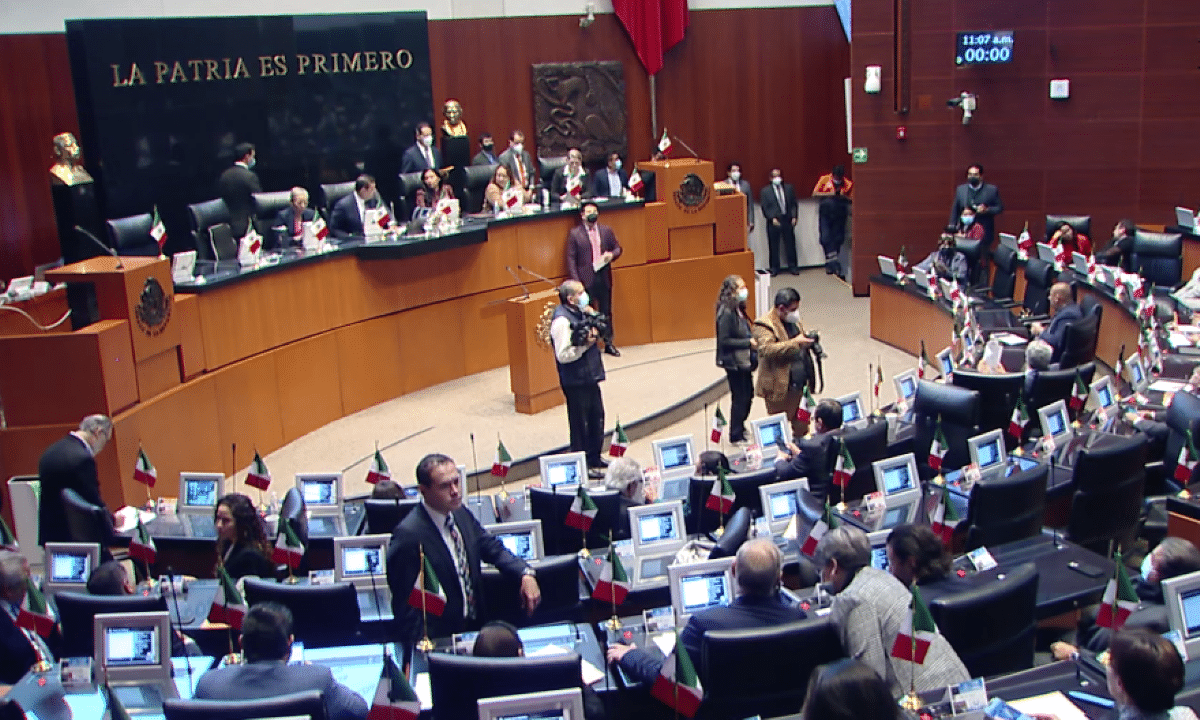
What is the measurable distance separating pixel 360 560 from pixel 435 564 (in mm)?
796

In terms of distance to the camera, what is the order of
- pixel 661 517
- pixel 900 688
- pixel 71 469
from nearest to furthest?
pixel 900 688 → pixel 661 517 → pixel 71 469

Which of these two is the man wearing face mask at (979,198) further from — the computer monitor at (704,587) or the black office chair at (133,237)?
the computer monitor at (704,587)

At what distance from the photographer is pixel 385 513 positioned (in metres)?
6.32

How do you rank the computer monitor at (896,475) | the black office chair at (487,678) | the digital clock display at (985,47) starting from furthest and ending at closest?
the digital clock display at (985,47)
the computer monitor at (896,475)
the black office chair at (487,678)

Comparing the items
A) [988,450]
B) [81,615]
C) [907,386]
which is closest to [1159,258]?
[907,386]

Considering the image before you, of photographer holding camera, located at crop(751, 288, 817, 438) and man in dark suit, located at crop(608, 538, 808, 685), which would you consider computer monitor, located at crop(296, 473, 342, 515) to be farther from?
photographer holding camera, located at crop(751, 288, 817, 438)

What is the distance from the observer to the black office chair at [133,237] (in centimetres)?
924

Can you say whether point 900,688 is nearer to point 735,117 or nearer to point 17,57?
point 17,57

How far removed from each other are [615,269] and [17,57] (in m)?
5.73

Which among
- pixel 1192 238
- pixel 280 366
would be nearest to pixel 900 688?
pixel 280 366

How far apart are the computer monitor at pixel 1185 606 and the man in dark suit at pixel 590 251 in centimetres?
801

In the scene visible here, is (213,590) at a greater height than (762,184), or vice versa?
(762,184)

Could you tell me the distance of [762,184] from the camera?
1680cm

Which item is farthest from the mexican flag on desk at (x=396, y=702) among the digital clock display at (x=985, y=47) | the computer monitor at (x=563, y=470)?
the digital clock display at (x=985, y=47)
